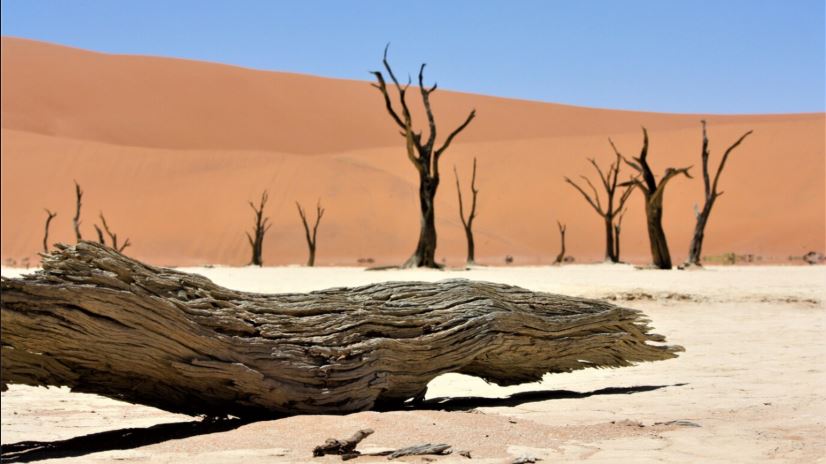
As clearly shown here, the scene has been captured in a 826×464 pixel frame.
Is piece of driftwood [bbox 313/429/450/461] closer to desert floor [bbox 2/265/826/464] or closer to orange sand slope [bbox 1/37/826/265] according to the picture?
desert floor [bbox 2/265/826/464]

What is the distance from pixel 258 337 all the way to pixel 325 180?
5654 cm

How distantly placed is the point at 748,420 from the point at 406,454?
2.58 m

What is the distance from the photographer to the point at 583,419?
711 centimetres

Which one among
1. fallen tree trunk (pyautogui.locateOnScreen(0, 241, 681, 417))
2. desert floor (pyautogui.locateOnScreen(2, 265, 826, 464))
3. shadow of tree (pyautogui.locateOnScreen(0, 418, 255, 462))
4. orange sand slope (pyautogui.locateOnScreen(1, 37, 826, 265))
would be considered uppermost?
orange sand slope (pyautogui.locateOnScreen(1, 37, 826, 265))

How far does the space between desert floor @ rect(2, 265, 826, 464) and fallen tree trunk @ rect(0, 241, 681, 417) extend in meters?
0.29

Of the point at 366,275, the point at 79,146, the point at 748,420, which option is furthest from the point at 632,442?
the point at 79,146

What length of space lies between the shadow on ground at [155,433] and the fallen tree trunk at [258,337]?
0.16 meters

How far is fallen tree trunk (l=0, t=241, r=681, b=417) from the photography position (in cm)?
632

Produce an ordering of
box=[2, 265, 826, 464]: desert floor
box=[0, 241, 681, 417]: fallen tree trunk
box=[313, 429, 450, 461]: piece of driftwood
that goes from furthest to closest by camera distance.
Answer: box=[0, 241, 681, 417]: fallen tree trunk
box=[2, 265, 826, 464]: desert floor
box=[313, 429, 450, 461]: piece of driftwood

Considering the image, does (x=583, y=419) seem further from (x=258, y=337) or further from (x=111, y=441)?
(x=111, y=441)

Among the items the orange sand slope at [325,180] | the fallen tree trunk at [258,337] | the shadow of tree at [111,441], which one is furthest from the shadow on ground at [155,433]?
the orange sand slope at [325,180]

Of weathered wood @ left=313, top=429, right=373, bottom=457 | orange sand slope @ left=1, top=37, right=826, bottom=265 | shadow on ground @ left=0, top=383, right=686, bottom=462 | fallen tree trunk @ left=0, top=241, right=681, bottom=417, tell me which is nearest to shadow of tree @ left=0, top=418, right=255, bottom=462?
shadow on ground @ left=0, top=383, right=686, bottom=462

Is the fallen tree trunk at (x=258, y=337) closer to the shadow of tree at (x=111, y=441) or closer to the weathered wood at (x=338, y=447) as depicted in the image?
the shadow of tree at (x=111, y=441)

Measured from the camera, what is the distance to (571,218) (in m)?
63.6
